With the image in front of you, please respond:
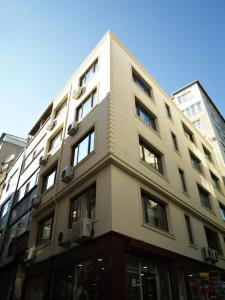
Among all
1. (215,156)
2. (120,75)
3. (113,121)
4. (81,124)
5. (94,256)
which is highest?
(215,156)

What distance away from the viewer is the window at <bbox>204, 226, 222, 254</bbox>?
617 inches

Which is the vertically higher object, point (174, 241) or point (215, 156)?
point (215, 156)

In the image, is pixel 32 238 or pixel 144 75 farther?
pixel 144 75

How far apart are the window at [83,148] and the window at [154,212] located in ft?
11.2

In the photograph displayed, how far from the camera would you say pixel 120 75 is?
46.9 ft

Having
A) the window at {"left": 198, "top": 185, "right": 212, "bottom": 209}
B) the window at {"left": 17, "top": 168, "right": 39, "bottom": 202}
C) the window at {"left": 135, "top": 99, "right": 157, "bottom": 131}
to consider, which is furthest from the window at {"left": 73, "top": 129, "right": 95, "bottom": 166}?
the window at {"left": 198, "top": 185, "right": 212, "bottom": 209}

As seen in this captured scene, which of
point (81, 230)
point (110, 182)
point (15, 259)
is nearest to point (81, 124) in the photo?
point (110, 182)

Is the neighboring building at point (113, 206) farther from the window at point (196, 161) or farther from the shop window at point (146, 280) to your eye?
the window at point (196, 161)

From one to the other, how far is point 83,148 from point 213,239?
10.7 metres

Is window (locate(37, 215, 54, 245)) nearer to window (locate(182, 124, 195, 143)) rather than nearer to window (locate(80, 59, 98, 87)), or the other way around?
window (locate(80, 59, 98, 87))

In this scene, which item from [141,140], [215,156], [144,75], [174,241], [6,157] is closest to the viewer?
[174,241]

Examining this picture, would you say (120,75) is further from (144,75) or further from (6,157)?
(6,157)

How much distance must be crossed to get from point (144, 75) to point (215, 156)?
574 inches

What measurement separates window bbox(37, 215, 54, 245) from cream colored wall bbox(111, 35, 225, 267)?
203 inches
